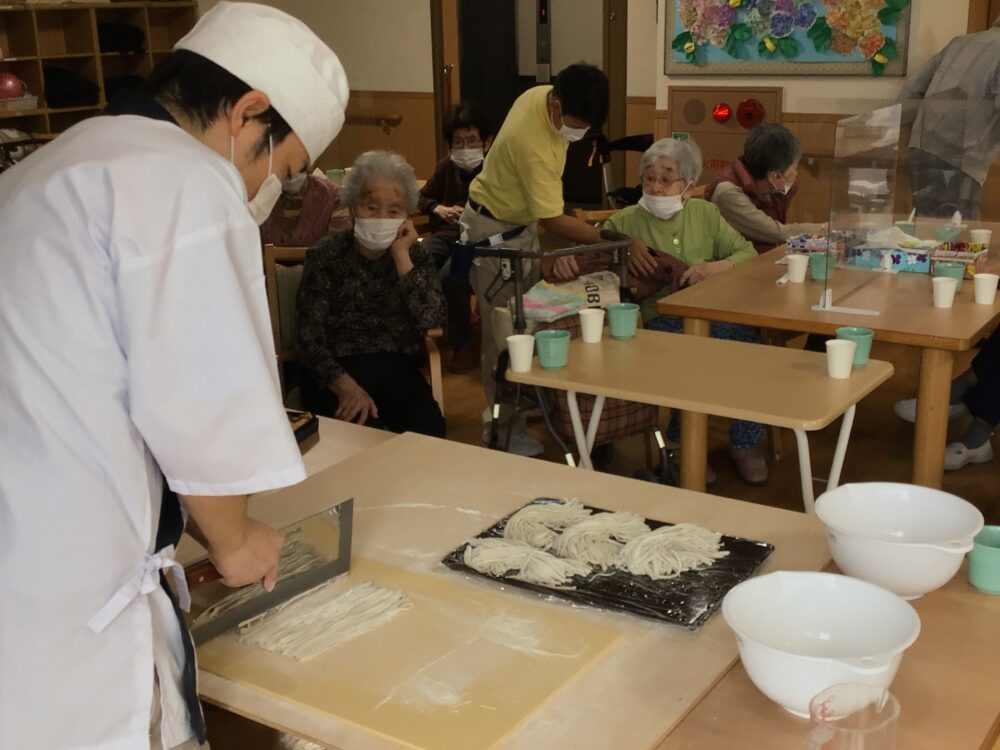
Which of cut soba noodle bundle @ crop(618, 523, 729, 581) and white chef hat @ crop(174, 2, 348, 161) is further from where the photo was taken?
cut soba noodle bundle @ crop(618, 523, 729, 581)

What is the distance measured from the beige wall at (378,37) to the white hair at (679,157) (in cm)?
357

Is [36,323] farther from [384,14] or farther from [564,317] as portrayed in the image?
[384,14]

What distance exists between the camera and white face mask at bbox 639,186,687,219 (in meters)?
3.67

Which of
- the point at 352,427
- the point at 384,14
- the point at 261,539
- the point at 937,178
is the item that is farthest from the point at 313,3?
the point at 261,539

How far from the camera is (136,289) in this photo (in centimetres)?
107

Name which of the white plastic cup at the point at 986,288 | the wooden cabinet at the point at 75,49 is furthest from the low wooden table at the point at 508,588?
the wooden cabinet at the point at 75,49

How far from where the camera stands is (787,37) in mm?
5320

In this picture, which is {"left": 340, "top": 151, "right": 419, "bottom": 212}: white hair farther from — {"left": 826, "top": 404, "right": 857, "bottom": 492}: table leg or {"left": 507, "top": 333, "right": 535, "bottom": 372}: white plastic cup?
{"left": 826, "top": 404, "right": 857, "bottom": 492}: table leg

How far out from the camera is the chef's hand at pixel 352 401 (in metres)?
3.21

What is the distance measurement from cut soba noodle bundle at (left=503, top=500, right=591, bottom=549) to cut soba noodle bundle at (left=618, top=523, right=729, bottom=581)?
12 centimetres

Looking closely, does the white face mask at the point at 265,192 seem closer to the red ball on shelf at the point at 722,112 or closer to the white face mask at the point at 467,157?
the white face mask at the point at 467,157

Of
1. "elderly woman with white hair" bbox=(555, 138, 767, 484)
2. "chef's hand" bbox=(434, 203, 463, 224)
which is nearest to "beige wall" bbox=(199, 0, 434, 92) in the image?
"chef's hand" bbox=(434, 203, 463, 224)

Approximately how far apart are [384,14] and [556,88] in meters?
3.85

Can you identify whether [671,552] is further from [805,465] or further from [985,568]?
[805,465]
